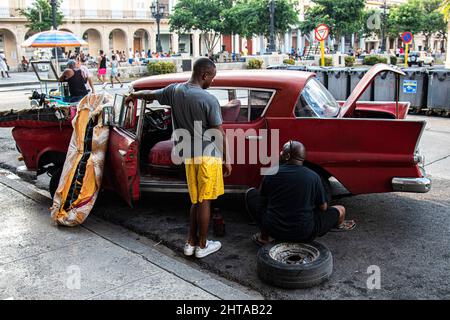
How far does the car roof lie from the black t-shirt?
1311mm

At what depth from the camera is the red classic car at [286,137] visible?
486cm

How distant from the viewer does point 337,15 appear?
1609 inches

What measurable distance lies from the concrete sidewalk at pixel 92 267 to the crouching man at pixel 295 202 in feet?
2.10

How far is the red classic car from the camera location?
4.86 meters

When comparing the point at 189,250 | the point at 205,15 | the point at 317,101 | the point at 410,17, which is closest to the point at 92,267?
the point at 189,250

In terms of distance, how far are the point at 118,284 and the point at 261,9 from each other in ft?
122

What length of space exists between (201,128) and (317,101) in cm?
170

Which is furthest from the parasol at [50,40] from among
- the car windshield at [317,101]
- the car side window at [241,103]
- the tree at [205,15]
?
the tree at [205,15]

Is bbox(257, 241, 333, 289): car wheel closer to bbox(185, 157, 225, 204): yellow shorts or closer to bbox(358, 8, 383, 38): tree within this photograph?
bbox(185, 157, 225, 204): yellow shorts

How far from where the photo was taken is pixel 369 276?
407 centimetres

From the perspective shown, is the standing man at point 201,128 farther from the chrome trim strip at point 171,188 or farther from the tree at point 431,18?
the tree at point 431,18

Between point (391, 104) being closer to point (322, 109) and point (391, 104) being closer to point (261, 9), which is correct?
point (322, 109)

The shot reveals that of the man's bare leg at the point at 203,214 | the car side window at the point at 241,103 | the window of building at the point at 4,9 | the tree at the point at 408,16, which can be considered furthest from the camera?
the tree at the point at 408,16
